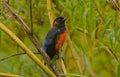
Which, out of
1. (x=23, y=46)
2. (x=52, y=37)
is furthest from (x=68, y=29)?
(x=23, y=46)

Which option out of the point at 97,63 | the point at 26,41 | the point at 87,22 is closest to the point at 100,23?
the point at 87,22

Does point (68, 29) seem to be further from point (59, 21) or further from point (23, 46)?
point (23, 46)

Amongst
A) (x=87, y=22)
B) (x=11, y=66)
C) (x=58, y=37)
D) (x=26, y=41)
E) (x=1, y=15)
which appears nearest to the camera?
(x=1, y=15)

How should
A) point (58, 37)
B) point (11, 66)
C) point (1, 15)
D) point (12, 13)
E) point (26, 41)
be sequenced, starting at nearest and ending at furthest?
1. point (12, 13)
2. point (1, 15)
3. point (11, 66)
4. point (26, 41)
5. point (58, 37)

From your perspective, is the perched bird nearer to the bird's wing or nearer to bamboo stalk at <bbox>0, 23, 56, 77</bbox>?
the bird's wing

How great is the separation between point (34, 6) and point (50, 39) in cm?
74

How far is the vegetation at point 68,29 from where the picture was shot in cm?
155

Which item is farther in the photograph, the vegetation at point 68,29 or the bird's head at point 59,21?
the bird's head at point 59,21

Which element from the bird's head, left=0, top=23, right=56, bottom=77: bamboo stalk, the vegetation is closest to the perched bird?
the bird's head

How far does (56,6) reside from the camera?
2.14 m

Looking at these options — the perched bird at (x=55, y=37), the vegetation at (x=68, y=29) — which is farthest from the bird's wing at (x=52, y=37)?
the vegetation at (x=68, y=29)

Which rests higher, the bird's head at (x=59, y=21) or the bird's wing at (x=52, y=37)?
the bird's head at (x=59, y=21)

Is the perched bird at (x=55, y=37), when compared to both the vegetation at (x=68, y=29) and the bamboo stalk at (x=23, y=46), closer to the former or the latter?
the vegetation at (x=68, y=29)

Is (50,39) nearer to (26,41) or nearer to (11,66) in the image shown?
(26,41)
